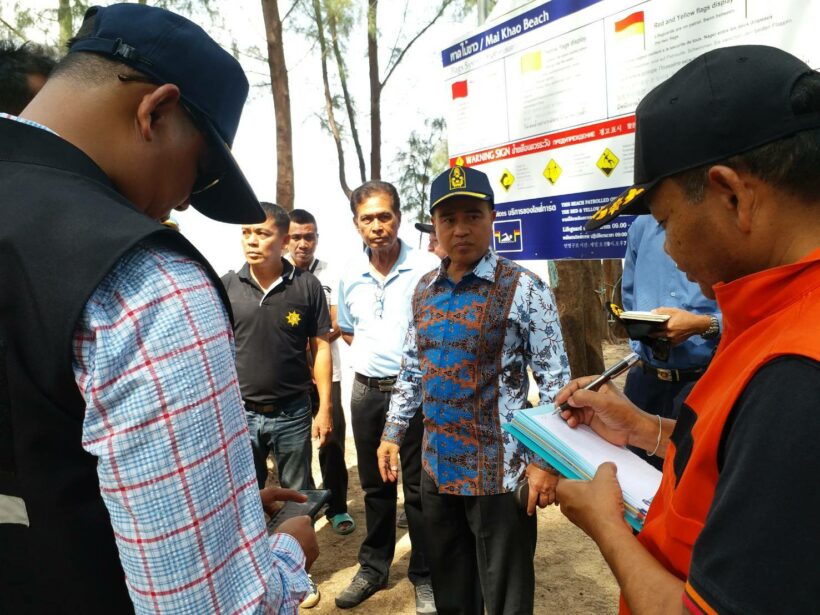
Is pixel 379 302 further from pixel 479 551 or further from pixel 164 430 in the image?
pixel 164 430

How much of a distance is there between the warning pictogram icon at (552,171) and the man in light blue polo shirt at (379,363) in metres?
0.84

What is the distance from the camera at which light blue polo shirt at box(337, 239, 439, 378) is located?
3451 mm

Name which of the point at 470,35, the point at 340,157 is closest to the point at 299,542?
the point at 470,35

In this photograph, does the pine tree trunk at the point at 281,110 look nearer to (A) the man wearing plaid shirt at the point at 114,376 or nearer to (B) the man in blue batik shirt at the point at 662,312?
(B) the man in blue batik shirt at the point at 662,312

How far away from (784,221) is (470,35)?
293cm

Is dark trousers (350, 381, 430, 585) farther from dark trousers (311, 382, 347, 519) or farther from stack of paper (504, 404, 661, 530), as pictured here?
stack of paper (504, 404, 661, 530)

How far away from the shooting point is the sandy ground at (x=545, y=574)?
3.09 meters

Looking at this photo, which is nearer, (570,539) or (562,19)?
(562,19)

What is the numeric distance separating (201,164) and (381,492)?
2717mm

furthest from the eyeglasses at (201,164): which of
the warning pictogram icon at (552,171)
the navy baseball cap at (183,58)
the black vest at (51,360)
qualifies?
the warning pictogram icon at (552,171)

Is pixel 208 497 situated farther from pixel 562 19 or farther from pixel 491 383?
pixel 562 19

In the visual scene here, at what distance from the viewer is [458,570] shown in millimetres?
2576

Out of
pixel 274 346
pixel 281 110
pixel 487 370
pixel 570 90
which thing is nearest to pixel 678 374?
pixel 487 370

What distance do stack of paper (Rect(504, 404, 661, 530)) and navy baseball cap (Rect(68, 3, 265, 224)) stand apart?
0.98 meters
